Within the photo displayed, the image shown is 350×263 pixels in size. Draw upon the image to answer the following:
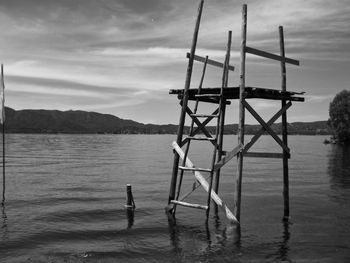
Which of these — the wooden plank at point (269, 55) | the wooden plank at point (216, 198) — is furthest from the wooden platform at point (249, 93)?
the wooden plank at point (216, 198)

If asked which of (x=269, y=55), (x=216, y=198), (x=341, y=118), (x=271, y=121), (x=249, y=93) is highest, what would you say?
(x=341, y=118)

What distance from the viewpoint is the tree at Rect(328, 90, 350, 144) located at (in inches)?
3681

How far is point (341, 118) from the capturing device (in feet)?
311

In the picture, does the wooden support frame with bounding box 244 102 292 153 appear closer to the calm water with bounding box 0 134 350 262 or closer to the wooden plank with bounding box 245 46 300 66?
the wooden plank with bounding box 245 46 300 66

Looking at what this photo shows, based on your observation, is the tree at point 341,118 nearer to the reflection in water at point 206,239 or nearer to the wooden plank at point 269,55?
the wooden plank at point 269,55

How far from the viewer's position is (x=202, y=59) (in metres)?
15.6

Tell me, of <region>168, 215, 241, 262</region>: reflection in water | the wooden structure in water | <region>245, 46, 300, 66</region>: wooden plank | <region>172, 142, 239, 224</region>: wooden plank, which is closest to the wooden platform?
the wooden structure in water

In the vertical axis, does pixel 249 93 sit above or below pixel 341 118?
below

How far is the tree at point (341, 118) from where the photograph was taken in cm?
9350

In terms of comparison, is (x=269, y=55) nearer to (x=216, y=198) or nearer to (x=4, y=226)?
(x=216, y=198)

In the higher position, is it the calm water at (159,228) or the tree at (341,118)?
the tree at (341,118)

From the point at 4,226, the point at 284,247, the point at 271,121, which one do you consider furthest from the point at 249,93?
the point at 4,226

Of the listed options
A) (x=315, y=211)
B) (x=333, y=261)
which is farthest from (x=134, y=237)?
(x=315, y=211)

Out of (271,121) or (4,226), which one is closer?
(271,121)
